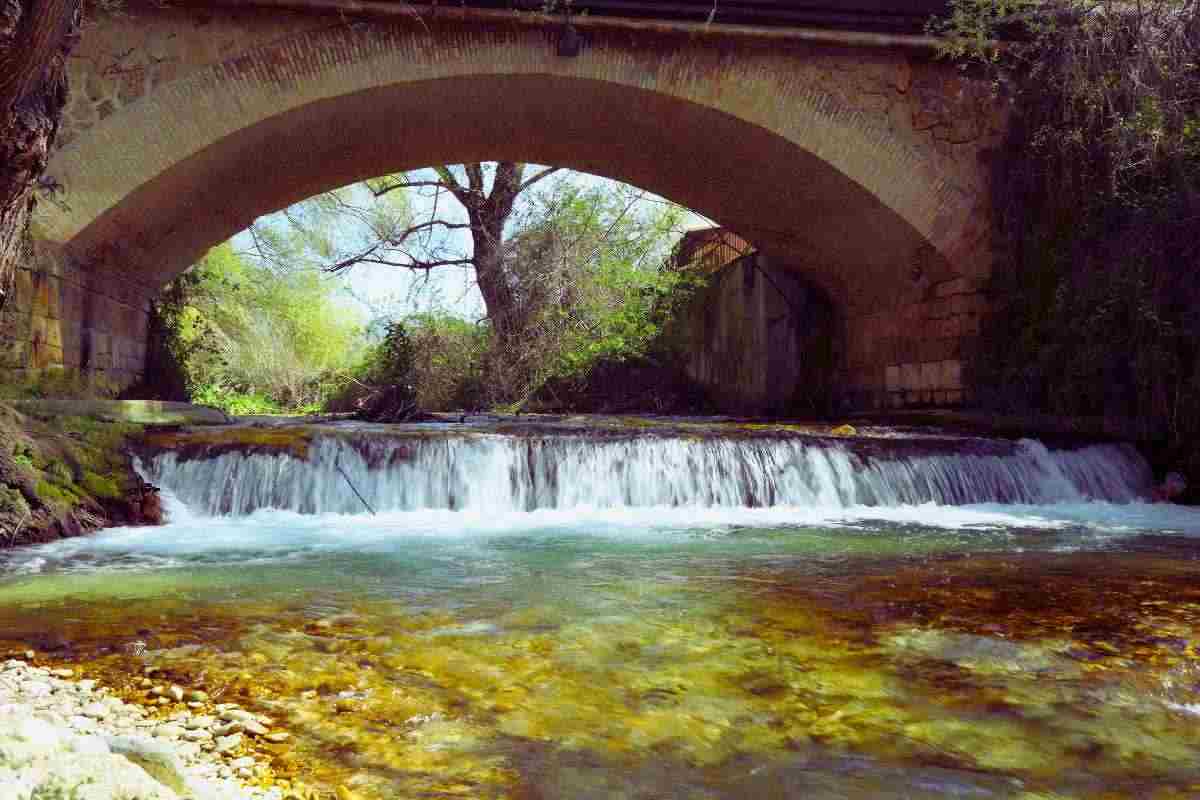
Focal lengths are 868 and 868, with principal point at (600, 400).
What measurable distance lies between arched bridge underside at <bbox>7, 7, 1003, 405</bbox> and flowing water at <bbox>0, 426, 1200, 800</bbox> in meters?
3.55

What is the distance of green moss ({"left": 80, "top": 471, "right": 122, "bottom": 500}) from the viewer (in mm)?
4648

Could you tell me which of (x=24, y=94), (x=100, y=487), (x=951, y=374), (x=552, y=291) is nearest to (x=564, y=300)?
(x=552, y=291)

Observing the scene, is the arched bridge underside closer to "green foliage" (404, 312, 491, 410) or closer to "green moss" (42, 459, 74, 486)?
"green moss" (42, 459, 74, 486)

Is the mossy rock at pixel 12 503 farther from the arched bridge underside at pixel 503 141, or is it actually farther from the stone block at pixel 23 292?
the stone block at pixel 23 292

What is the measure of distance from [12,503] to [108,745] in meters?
3.37

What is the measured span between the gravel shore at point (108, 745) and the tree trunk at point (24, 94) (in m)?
1.36

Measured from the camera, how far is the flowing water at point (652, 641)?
53.3 inches

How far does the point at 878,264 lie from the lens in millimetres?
10031

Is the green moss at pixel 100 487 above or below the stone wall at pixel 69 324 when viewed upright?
below

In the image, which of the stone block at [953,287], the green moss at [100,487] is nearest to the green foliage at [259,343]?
the green moss at [100,487]

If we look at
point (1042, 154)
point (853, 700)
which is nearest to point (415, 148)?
point (1042, 154)

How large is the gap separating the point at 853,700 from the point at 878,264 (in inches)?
357

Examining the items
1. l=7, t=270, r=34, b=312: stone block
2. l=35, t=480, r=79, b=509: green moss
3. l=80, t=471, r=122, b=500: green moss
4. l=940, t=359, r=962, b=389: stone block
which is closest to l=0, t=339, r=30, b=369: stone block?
l=7, t=270, r=34, b=312: stone block

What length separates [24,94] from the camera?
97.0 inches
